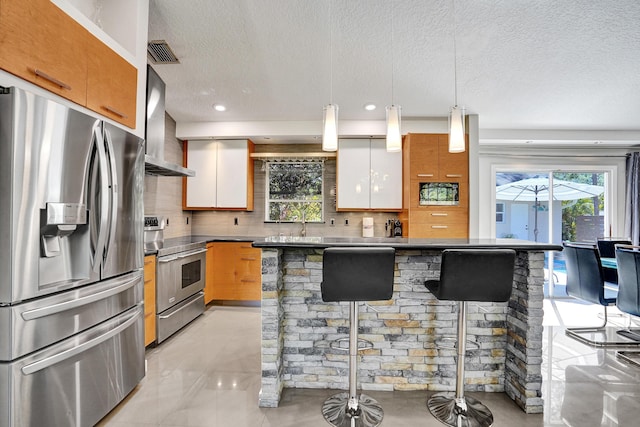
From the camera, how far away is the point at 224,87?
3395mm

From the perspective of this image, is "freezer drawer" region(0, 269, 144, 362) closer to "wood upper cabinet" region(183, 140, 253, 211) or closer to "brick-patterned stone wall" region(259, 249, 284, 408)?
"brick-patterned stone wall" region(259, 249, 284, 408)

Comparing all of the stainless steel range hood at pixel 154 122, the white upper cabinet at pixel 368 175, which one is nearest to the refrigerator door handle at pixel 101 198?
the stainless steel range hood at pixel 154 122

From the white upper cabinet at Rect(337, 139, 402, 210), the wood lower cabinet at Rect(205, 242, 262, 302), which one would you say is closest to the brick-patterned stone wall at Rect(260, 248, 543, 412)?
the wood lower cabinet at Rect(205, 242, 262, 302)

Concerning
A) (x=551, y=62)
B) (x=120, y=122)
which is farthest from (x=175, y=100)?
(x=551, y=62)

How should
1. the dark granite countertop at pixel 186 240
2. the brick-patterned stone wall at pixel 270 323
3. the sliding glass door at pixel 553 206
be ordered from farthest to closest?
1. the sliding glass door at pixel 553 206
2. the dark granite countertop at pixel 186 240
3. the brick-patterned stone wall at pixel 270 323

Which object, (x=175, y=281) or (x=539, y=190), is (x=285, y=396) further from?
(x=539, y=190)

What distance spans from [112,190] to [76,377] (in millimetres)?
1048

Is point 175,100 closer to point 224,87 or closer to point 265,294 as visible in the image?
point 224,87

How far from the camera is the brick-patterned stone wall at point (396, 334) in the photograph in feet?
7.21

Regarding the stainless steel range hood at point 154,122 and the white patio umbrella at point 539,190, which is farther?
the white patio umbrella at point 539,190

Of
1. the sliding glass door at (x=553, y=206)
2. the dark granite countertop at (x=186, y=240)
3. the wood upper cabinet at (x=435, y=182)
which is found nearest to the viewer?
the dark granite countertop at (x=186, y=240)

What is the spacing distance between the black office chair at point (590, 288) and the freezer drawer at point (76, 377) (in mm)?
4216

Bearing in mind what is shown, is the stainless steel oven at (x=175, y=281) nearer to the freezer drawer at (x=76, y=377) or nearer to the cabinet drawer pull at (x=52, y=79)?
the freezer drawer at (x=76, y=377)

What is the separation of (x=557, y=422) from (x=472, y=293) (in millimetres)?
1012
